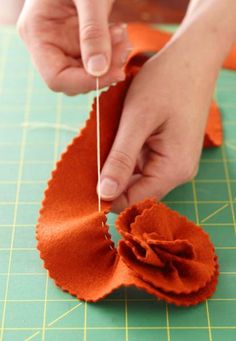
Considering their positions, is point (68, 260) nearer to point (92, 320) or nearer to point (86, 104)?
point (92, 320)

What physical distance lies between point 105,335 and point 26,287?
0.26 m

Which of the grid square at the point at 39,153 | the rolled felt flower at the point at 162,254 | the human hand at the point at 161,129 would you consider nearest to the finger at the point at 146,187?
the human hand at the point at 161,129

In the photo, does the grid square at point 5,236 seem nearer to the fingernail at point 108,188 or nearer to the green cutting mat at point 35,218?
the green cutting mat at point 35,218

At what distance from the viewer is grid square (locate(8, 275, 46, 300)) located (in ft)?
4.81

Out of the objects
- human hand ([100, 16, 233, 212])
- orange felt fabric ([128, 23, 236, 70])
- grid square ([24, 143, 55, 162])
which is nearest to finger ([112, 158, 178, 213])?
human hand ([100, 16, 233, 212])

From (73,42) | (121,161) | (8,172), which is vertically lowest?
(8,172)

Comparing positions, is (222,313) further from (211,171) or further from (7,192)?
(7,192)

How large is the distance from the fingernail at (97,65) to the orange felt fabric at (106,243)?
11 cm

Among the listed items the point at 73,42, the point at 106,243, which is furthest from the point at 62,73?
the point at 106,243

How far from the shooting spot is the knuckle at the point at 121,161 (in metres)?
1.56

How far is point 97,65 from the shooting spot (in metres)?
1.61

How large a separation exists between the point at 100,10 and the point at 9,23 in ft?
3.22

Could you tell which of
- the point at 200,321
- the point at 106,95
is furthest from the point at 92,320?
the point at 106,95

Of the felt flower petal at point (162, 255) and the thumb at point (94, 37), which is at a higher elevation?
the thumb at point (94, 37)
